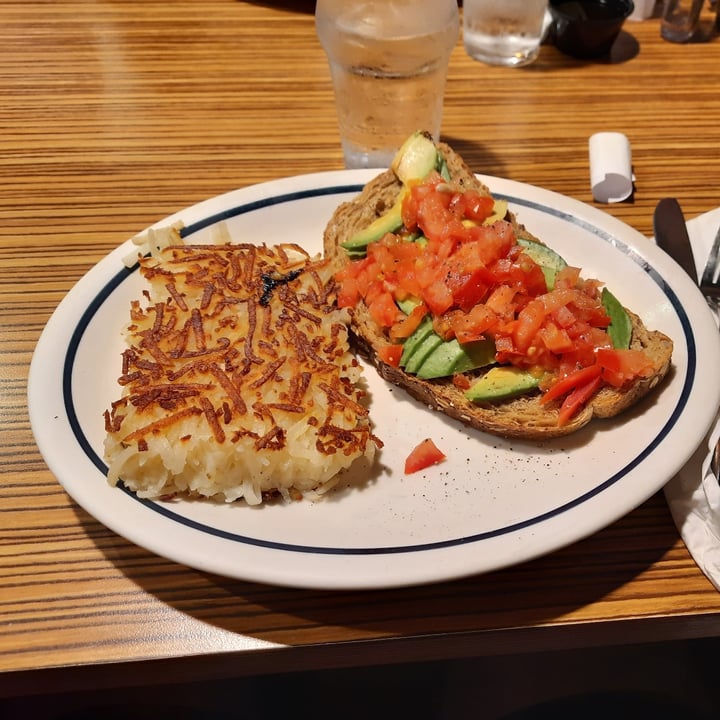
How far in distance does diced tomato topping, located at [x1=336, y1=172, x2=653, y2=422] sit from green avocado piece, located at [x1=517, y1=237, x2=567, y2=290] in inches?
2.0

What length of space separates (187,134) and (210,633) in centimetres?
222

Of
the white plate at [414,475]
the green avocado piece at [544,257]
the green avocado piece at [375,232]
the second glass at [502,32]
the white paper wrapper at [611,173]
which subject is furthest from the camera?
the second glass at [502,32]

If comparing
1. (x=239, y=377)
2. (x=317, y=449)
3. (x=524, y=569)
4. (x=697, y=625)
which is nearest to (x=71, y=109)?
(x=239, y=377)

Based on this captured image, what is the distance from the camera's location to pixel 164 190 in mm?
2822

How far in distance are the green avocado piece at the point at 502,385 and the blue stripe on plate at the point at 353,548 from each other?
1.05 ft

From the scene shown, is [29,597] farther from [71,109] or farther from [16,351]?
[71,109]

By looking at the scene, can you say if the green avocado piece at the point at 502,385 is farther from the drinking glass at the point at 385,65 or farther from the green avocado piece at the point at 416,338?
the drinking glass at the point at 385,65

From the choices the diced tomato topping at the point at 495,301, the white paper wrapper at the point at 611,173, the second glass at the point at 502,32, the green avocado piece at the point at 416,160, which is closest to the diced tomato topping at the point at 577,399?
the diced tomato topping at the point at 495,301

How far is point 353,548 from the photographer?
5.05ft

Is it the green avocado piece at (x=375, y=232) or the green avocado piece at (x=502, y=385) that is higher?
the green avocado piece at (x=375, y=232)

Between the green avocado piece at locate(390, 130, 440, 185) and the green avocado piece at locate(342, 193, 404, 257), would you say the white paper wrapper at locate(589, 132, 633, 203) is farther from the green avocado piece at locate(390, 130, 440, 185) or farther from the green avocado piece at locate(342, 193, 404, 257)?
the green avocado piece at locate(342, 193, 404, 257)

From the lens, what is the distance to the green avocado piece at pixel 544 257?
209 cm

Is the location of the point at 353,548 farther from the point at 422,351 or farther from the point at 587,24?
the point at 587,24

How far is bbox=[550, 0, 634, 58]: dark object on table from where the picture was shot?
3.48 metres
